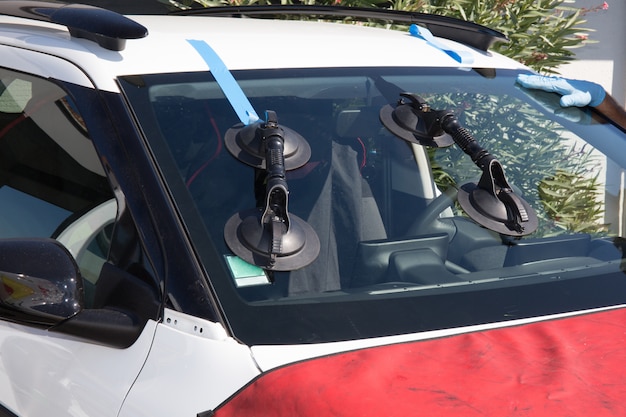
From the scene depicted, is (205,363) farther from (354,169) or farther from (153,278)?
(354,169)

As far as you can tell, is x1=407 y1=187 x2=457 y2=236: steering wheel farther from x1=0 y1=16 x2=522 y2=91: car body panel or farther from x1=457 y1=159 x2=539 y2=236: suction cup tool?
x1=0 y1=16 x2=522 y2=91: car body panel

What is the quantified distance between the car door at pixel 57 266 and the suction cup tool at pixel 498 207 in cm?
86

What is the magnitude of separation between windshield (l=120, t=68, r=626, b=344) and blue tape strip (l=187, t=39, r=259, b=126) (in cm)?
2

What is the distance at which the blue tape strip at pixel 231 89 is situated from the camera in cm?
212

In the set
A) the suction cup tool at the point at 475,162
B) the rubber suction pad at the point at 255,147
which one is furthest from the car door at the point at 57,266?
the suction cup tool at the point at 475,162

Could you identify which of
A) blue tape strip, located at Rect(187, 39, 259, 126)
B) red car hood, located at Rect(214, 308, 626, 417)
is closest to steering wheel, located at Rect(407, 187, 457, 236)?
blue tape strip, located at Rect(187, 39, 259, 126)

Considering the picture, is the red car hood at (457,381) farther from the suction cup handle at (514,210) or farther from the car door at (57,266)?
the suction cup handle at (514,210)

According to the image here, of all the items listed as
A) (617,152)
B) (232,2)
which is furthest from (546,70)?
(617,152)

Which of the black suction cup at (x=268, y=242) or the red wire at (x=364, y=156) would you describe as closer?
the black suction cup at (x=268, y=242)

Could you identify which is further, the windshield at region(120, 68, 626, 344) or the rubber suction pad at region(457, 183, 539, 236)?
the rubber suction pad at region(457, 183, 539, 236)

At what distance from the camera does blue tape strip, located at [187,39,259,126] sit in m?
2.12

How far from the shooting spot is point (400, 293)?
Answer: 1871 mm

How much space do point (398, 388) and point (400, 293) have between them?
1.22 ft

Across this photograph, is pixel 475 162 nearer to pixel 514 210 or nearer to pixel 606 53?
pixel 514 210
